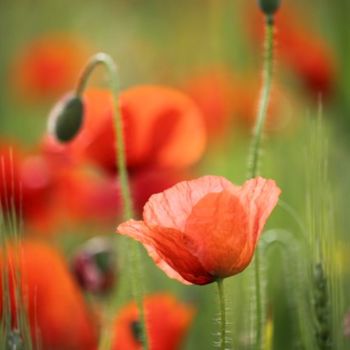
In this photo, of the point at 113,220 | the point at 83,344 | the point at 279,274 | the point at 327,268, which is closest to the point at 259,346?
the point at 327,268

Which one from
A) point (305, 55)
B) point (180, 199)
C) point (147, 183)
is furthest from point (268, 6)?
point (305, 55)

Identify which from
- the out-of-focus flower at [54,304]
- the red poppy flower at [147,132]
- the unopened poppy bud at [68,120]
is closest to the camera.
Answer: the unopened poppy bud at [68,120]

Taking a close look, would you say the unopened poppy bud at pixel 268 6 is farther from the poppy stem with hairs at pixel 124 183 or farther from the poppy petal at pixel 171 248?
the poppy petal at pixel 171 248

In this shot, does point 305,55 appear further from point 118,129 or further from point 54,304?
point 118,129

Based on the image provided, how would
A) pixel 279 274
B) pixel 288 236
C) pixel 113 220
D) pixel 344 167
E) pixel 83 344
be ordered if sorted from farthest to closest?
pixel 344 167 → pixel 113 220 → pixel 279 274 → pixel 83 344 → pixel 288 236

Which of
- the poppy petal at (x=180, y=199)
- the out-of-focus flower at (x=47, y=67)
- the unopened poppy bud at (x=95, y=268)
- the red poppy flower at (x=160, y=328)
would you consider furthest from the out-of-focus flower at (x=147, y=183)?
the out-of-focus flower at (x=47, y=67)

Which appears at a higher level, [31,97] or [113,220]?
[31,97]

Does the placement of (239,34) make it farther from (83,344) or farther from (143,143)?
(83,344)

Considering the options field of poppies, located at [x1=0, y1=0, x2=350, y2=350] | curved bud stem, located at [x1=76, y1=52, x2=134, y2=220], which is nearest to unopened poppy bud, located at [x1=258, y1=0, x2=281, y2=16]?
field of poppies, located at [x1=0, y1=0, x2=350, y2=350]
